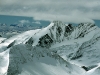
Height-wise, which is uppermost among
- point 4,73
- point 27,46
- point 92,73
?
point 27,46

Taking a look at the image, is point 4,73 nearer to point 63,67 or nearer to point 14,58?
point 14,58

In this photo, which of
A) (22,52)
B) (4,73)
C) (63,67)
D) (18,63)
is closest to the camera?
(4,73)

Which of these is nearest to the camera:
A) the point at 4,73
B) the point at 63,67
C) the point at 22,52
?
the point at 4,73

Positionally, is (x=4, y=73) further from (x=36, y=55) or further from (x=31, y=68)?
(x=36, y=55)

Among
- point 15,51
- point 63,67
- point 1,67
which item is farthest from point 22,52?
point 63,67

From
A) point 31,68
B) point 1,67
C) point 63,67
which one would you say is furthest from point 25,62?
point 63,67

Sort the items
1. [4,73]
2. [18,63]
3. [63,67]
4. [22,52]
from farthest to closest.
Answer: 1. [63,67]
2. [22,52]
3. [18,63]
4. [4,73]

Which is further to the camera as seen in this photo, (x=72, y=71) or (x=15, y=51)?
(x=72, y=71)

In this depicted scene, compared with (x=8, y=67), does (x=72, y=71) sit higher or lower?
higher

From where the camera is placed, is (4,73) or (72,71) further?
(72,71)
